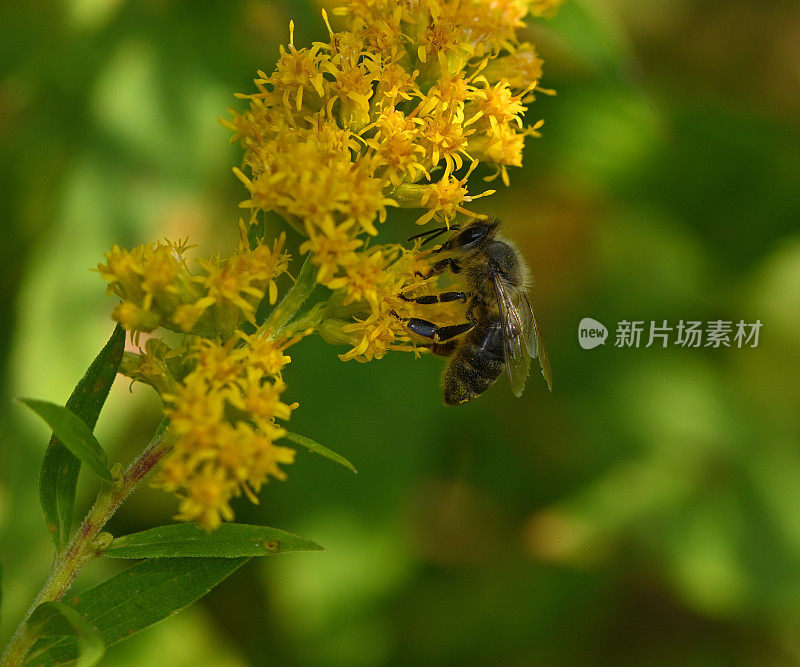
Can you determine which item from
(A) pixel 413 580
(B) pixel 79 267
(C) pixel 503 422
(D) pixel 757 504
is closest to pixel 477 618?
(A) pixel 413 580

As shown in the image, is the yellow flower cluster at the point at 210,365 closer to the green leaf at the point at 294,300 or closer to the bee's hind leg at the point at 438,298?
the green leaf at the point at 294,300

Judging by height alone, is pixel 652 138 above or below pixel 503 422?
above

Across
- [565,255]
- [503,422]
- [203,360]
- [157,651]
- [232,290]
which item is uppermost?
[565,255]

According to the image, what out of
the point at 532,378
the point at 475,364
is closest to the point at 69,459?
the point at 475,364

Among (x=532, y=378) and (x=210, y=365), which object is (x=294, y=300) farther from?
(x=532, y=378)

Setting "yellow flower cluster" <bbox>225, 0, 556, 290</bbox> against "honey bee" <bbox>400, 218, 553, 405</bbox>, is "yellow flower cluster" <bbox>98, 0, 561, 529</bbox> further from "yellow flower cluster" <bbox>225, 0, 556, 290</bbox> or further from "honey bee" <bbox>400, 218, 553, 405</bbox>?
"honey bee" <bbox>400, 218, 553, 405</bbox>

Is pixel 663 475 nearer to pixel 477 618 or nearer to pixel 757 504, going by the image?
pixel 757 504

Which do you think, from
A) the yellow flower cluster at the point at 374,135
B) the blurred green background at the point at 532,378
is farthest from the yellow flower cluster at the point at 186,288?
the blurred green background at the point at 532,378

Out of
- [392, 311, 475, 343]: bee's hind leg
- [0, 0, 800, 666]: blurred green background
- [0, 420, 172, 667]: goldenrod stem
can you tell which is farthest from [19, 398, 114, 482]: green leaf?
[0, 0, 800, 666]: blurred green background
